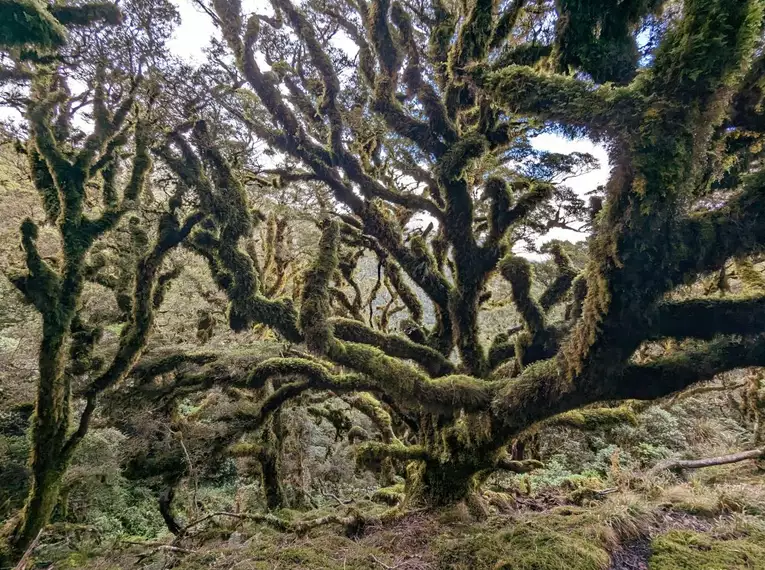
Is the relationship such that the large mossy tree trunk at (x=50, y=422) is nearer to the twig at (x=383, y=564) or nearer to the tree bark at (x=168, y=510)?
the tree bark at (x=168, y=510)

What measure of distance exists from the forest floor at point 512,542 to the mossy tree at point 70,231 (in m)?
A: 1.34

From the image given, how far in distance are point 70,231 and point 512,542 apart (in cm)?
727

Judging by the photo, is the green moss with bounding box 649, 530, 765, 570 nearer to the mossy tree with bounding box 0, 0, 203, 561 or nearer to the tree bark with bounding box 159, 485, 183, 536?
the tree bark with bounding box 159, 485, 183, 536

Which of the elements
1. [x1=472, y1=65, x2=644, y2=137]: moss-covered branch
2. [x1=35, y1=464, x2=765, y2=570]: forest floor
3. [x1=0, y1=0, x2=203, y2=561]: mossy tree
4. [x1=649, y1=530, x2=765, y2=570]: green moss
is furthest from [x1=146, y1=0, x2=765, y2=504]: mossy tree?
[x1=649, y1=530, x2=765, y2=570]: green moss

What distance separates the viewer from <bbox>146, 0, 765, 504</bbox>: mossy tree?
2.78 meters

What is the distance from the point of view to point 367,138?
7.09m

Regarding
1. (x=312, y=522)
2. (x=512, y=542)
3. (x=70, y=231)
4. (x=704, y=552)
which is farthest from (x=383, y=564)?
(x=70, y=231)

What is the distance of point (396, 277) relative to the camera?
7777mm

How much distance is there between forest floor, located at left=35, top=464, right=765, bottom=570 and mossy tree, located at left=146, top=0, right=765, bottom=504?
0.93 m

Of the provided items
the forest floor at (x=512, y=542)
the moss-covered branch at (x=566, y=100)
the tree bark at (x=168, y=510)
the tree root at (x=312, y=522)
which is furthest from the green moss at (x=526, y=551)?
the tree bark at (x=168, y=510)

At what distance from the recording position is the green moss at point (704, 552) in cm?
304

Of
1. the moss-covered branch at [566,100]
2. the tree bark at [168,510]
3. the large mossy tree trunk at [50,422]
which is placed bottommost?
the tree bark at [168,510]

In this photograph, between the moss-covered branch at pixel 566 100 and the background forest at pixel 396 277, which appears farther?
the background forest at pixel 396 277

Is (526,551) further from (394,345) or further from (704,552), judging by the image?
(394,345)
